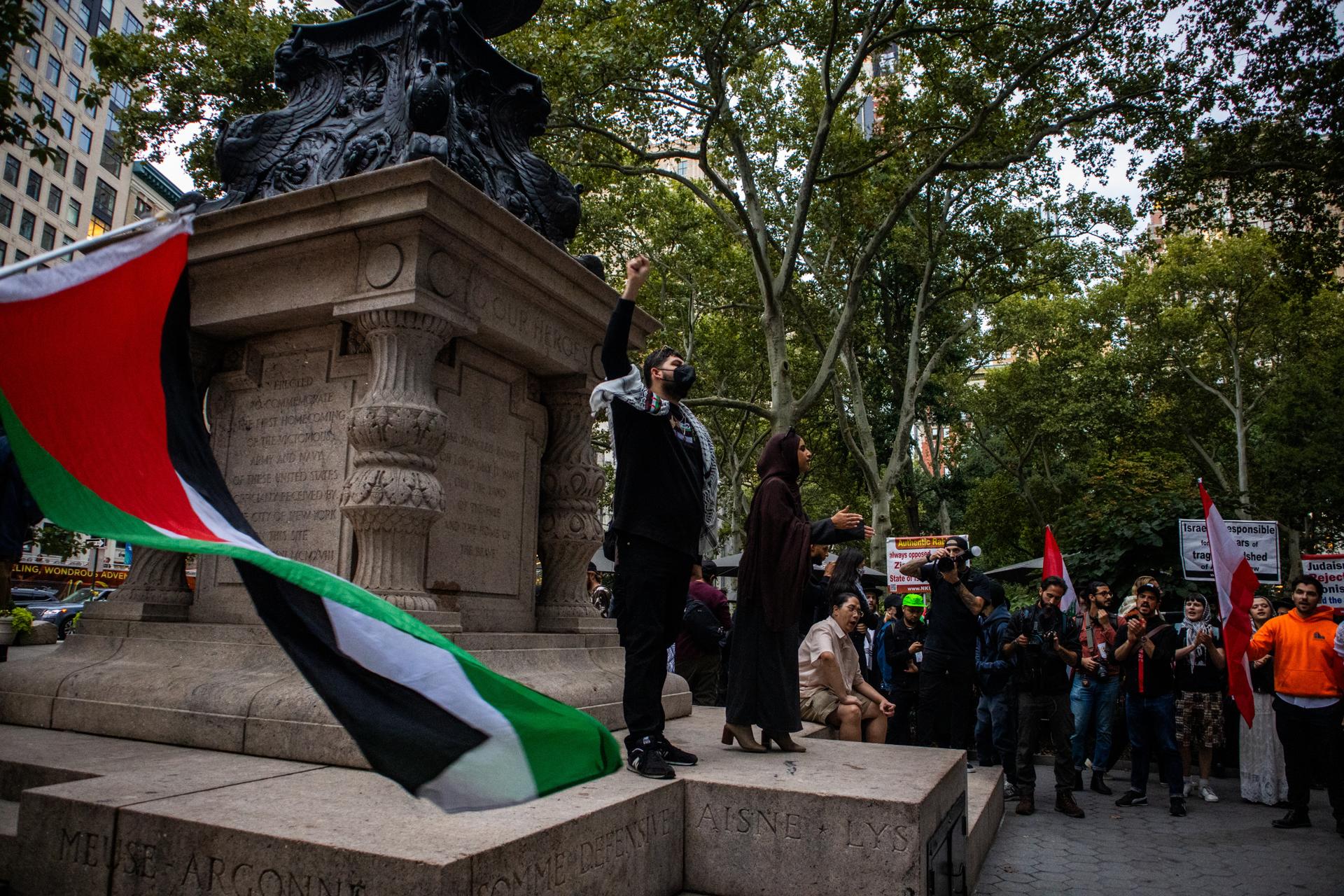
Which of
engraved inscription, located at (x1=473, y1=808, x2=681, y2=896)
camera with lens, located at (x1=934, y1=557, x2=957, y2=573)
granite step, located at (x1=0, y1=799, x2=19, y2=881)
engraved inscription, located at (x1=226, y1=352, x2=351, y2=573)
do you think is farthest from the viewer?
camera with lens, located at (x1=934, y1=557, x2=957, y2=573)

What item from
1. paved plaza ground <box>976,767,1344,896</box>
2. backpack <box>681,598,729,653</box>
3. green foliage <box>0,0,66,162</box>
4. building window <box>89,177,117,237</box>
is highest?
building window <box>89,177,117,237</box>

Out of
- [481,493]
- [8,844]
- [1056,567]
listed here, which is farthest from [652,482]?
[1056,567]

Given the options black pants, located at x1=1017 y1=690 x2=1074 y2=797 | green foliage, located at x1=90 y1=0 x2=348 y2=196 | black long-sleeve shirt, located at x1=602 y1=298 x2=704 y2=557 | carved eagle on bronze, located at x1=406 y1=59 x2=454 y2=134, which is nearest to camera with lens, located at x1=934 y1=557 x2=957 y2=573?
black pants, located at x1=1017 y1=690 x2=1074 y2=797

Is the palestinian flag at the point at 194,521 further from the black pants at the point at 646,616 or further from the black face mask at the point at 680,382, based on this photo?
the black face mask at the point at 680,382

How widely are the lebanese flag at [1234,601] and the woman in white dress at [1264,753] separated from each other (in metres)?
0.71

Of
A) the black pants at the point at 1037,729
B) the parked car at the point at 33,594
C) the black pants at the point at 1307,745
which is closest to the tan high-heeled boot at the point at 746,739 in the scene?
the black pants at the point at 1037,729

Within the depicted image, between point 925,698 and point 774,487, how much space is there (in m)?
4.50

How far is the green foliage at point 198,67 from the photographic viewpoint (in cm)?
1547

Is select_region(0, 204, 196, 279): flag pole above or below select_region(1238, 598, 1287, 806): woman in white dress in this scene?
above

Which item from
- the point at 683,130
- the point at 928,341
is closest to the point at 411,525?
the point at 683,130

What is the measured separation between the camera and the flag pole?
2248mm

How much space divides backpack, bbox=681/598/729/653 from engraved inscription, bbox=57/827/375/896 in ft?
19.0

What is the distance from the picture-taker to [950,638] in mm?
8172

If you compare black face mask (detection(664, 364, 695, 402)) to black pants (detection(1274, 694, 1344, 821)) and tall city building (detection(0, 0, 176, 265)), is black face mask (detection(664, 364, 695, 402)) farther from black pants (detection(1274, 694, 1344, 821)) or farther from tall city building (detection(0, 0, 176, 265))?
tall city building (detection(0, 0, 176, 265))
